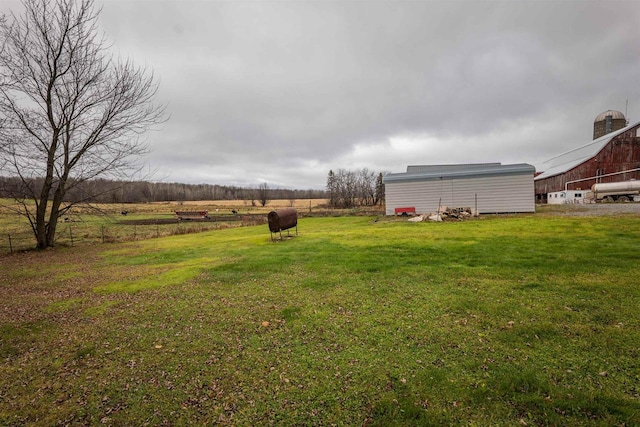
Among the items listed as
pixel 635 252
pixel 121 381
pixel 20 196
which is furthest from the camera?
pixel 20 196

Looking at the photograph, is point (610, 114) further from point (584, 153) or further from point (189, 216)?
point (189, 216)

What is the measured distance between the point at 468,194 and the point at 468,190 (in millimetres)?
348

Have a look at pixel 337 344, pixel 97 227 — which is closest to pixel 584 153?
pixel 337 344

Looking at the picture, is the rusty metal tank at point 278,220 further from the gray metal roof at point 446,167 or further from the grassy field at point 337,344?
the gray metal roof at point 446,167

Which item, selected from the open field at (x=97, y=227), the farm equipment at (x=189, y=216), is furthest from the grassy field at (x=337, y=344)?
the farm equipment at (x=189, y=216)

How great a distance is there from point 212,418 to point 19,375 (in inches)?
124

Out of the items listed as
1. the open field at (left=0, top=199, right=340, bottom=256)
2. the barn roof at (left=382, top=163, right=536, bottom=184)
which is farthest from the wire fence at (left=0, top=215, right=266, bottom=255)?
the barn roof at (left=382, top=163, right=536, bottom=184)

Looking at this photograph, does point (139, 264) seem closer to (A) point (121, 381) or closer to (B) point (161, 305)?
(B) point (161, 305)

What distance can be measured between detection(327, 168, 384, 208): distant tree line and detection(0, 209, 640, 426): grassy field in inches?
2079

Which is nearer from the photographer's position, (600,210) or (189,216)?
(600,210)

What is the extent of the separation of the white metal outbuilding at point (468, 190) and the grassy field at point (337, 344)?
1592 centimetres

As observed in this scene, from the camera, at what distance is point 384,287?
6.90 m

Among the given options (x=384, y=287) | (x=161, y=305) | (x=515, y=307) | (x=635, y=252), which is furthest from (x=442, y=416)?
(x=635, y=252)

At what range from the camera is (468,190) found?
24.2 meters
